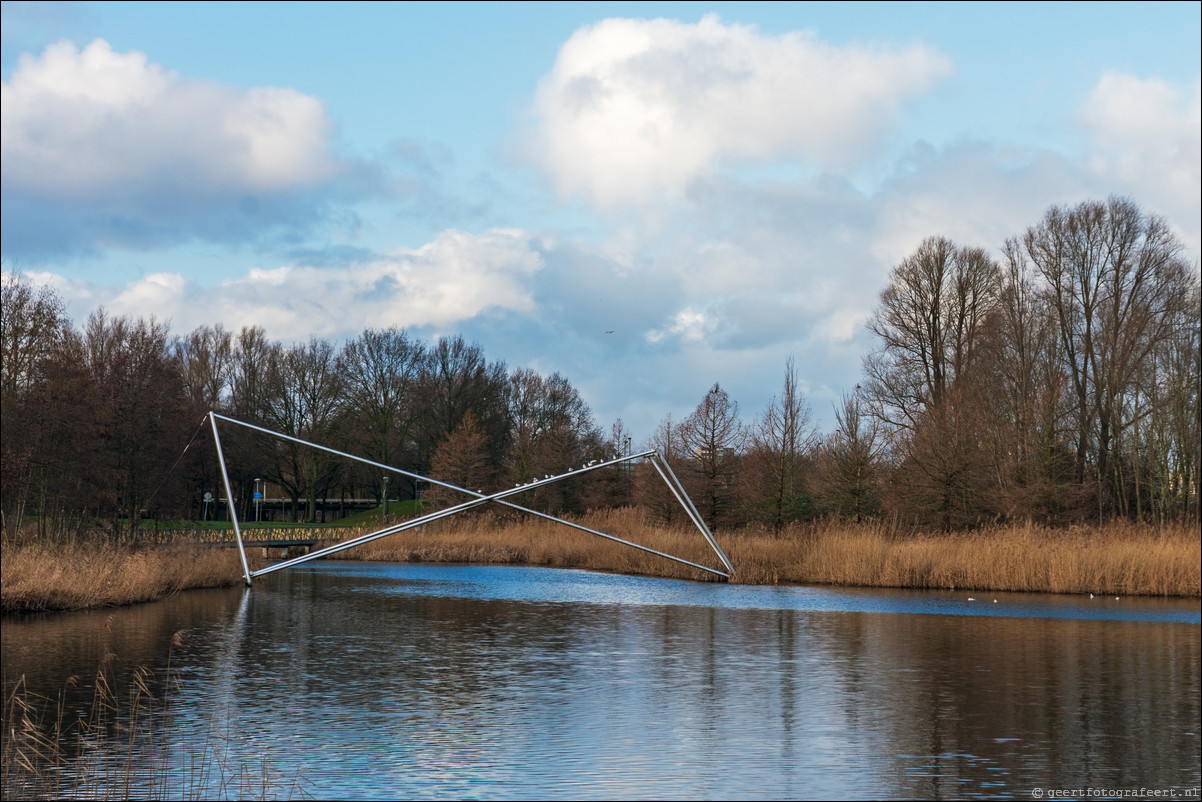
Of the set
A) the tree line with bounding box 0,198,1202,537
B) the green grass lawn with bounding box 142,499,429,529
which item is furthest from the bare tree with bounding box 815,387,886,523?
the green grass lawn with bounding box 142,499,429,529

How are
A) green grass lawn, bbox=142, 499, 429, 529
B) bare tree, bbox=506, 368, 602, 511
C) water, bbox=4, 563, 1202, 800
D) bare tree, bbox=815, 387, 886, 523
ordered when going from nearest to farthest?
water, bbox=4, 563, 1202, 800, bare tree, bbox=815, 387, 886, 523, bare tree, bbox=506, 368, 602, 511, green grass lawn, bbox=142, 499, 429, 529

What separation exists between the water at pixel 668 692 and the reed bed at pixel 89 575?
830 mm

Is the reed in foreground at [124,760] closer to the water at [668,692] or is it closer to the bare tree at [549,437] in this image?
the water at [668,692]

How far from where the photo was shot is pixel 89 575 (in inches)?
926

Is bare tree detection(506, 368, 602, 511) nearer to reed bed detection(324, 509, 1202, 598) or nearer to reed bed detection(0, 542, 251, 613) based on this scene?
reed bed detection(324, 509, 1202, 598)

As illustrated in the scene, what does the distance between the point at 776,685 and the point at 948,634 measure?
7.22 metres

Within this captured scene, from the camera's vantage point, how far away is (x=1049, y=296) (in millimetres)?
43781

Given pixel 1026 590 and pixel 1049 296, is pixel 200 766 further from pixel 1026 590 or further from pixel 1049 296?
pixel 1049 296

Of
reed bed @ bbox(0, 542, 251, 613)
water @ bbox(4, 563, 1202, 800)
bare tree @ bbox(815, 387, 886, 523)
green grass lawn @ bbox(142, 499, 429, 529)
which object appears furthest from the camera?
green grass lawn @ bbox(142, 499, 429, 529)

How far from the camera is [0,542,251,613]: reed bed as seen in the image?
22.1m

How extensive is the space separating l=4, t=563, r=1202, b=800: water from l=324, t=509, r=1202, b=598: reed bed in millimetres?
1832

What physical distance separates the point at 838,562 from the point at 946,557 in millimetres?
2951

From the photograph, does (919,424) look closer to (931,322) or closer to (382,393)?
(931,322)

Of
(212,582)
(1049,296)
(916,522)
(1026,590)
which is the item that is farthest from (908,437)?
(212,582)
